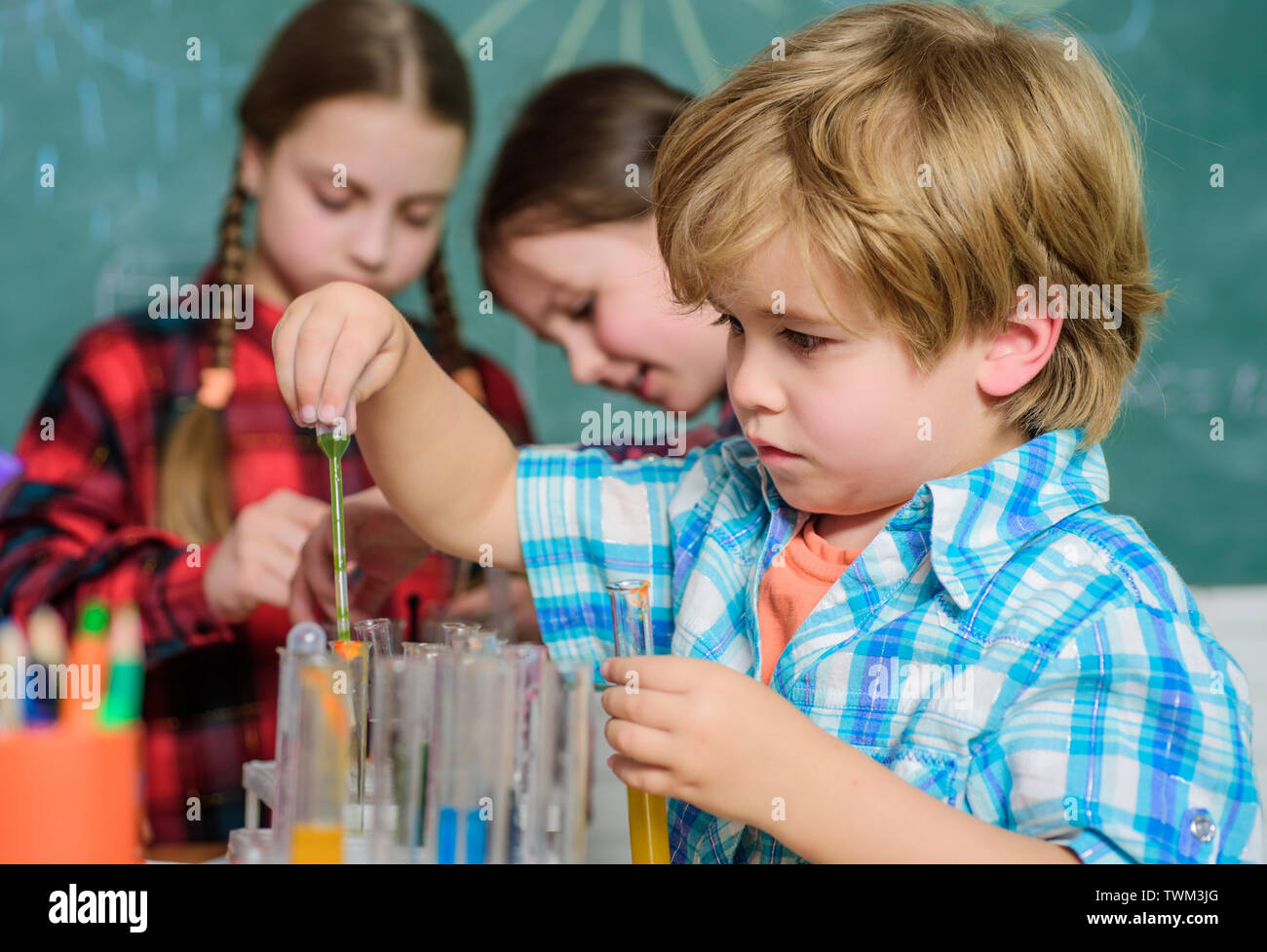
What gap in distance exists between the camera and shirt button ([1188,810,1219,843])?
0.61 m

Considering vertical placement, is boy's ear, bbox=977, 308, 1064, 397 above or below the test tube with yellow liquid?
above

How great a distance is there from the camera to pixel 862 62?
789 millimetres

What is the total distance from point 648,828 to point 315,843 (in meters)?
0.18

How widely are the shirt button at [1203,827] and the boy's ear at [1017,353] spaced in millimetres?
289

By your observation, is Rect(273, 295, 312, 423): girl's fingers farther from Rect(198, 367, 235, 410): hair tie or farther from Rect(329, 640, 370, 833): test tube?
Rect(198, 367, 235, 410): hair tie

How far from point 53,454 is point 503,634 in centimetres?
66

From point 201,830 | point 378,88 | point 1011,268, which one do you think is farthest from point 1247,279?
point 201,830

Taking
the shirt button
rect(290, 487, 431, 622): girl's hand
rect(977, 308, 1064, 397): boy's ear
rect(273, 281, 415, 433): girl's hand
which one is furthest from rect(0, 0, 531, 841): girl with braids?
the shirt button

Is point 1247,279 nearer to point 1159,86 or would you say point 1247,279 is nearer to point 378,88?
point 1159,86

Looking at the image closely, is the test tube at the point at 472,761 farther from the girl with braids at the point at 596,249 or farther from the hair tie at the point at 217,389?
the hair tie at the point at 217,389

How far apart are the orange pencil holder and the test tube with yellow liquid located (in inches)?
9.0

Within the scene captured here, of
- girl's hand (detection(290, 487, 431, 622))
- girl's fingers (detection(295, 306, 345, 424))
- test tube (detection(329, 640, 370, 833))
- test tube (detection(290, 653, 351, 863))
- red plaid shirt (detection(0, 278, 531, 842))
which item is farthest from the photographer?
red plaid shirt (detection(0, 278, 531, 842))

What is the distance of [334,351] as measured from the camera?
72 centimetres

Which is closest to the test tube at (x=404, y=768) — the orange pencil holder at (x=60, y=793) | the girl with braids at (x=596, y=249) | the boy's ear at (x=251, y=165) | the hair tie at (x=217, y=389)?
the orange pencil holder at (x=60, y=793)
